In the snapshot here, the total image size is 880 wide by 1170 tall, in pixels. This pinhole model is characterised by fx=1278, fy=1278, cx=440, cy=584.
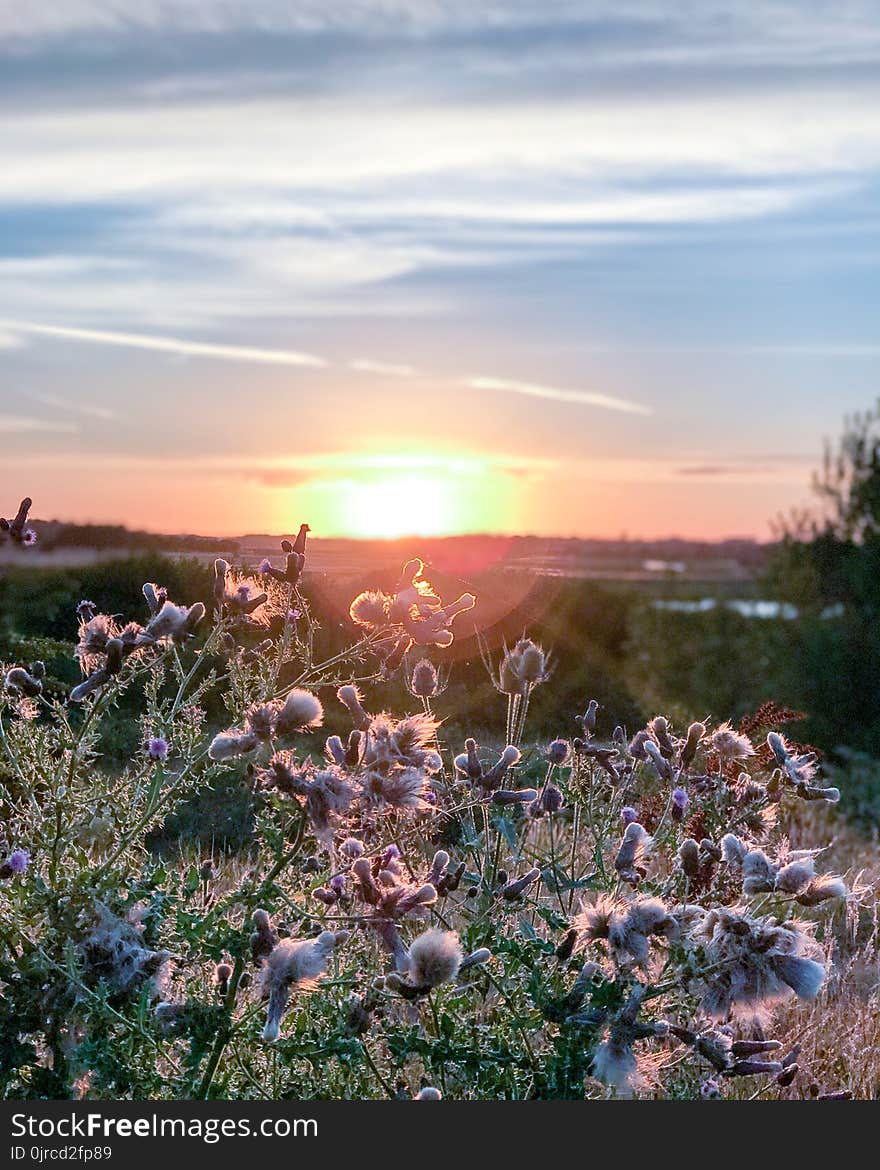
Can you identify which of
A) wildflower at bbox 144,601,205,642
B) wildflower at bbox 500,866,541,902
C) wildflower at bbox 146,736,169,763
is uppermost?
wildflower at bbox 144,601,205,642

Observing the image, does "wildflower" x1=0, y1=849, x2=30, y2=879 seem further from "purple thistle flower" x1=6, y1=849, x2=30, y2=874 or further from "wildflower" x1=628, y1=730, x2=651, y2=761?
"wildflower" x1=628, y1=730, x2=651, y2=761

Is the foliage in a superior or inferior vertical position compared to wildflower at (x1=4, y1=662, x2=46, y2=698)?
inferior

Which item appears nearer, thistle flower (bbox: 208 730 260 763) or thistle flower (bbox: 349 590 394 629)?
thistle flower (bbox: 208 730 260 763)

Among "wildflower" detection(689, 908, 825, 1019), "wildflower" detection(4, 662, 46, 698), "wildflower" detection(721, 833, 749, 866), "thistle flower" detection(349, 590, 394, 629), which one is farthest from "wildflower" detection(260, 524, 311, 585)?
"wildflower" detection(689, 908, 825, 1019)

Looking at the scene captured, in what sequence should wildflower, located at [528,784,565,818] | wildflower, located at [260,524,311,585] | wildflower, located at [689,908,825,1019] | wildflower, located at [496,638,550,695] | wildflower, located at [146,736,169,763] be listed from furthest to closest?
wildflower, located at [260,524,311,585] → wildflower, located at [528,784,565,818] → wildflower, located at [496,638,550,695] → wildflower, located at [146,736,169,763] → wildflower, located at [689,908,825,1019]

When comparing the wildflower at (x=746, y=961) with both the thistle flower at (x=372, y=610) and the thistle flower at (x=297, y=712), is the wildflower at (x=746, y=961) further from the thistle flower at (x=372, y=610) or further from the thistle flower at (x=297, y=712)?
the thistle flower at (x=372, y=610)

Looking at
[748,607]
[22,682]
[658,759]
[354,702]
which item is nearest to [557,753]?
[658,759]

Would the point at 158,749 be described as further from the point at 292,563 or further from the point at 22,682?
the point at 292,563

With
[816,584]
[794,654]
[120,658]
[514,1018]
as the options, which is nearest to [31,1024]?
[120,658]

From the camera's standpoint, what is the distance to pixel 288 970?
2896 millimetres

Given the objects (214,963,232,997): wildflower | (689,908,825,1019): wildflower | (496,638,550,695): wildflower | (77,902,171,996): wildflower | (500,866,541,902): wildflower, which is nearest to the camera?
(689,908,825,1019): wildflower

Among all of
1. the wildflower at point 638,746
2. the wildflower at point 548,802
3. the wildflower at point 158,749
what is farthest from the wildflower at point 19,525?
the wildflower at point 638,746

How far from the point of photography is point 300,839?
3387mm

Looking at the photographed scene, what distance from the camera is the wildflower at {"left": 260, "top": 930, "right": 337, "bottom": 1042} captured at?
9.46 feet
